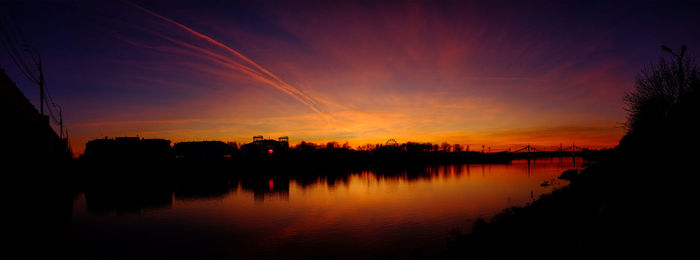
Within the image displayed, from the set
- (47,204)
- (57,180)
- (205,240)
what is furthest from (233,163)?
(205,240)

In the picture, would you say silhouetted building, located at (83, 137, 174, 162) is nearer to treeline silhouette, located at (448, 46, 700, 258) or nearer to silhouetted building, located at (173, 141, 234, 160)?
silhouetted building, located at (173, 141, 234, 160)

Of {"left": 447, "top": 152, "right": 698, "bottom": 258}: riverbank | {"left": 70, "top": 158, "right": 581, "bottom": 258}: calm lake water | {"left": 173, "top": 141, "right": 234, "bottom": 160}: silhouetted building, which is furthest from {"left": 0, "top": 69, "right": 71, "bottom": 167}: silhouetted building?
{"left": 173, "top": 141, "right": 234, "bottom": 160}: silhouetted building

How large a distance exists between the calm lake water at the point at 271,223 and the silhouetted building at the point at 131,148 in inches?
1488

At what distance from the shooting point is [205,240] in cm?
2305

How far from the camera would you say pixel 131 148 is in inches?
3615

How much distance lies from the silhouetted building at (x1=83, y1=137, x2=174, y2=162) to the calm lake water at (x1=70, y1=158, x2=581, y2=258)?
37.8m

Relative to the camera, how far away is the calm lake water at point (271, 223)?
20.8m

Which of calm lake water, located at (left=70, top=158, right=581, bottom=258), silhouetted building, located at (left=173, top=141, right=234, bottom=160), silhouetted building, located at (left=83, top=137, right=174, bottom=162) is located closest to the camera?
calm lake water, located at (left=70, top=158, right=581, bottom=258)

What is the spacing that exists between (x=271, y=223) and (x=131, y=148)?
8007cm

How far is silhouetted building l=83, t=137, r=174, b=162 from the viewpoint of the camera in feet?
266

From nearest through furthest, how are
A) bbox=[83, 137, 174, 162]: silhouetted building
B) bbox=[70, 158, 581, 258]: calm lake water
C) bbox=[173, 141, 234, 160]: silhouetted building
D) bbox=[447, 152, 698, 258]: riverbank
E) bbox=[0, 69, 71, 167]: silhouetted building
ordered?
1. bbox=[447, 152, 698, 258]: riverbank
2. bbox=[70, 158, 581, 258]: calm lake water
3. bbox=[0, 69, 71, 167]: silhouetted building
4. bbox=[83, 137, 174, 162]: silhouetted building
5. bbox=[173, 141, 234, 160]: silhouetted building

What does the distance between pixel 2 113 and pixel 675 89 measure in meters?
72.5

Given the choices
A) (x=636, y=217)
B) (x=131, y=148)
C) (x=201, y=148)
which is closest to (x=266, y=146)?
(x=201, y=148)

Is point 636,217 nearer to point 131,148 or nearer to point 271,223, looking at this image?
point 271,223
